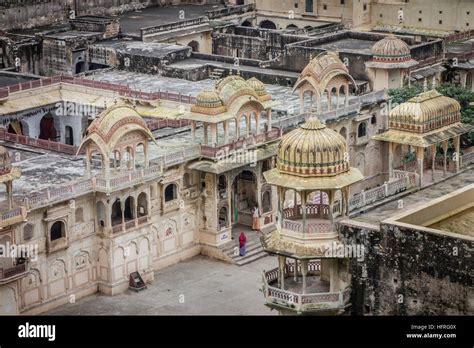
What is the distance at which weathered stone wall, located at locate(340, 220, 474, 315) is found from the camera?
42.6m

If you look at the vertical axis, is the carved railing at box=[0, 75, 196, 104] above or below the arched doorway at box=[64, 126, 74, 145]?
above

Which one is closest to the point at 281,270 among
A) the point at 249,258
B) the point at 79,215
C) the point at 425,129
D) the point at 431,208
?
the point at 431,208

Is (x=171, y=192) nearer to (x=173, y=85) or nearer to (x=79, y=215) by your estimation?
(x=79, y=215)

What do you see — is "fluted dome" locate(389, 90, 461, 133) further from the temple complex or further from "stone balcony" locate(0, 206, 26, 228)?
"stone balcony" locate(0, 206, 26, 228)

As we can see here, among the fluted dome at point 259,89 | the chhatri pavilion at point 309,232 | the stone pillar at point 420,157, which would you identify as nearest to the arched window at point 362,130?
the fluted dome at point 259,89

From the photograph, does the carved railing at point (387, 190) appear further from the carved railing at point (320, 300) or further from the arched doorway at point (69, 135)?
the arched doorway at point (69, 135)

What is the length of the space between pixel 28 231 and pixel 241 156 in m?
11.8

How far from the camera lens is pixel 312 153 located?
45.6m

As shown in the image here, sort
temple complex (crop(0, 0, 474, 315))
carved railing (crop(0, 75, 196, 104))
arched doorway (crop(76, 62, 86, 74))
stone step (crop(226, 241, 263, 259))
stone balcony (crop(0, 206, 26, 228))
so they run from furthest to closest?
arched doorway (crop(76, 62, 86, 74)) < carved railing (crop(0, 75, 196, 104)) < stone step (crop(226, 241, 263, 259)) < stone balcony (crop(0, 206, 26, 228)) < temple complex (crop(0, 0, 474, 315))

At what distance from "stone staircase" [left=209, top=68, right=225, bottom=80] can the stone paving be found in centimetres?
2620

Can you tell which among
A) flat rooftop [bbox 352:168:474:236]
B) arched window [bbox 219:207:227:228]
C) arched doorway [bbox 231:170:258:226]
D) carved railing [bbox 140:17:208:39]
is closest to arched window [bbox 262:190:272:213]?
arched doorway [bbox 231:170:258:226]

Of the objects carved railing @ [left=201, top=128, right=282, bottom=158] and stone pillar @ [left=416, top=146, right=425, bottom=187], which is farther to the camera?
carved railing @ [left=201, top=128, right=282, bottom=158]
